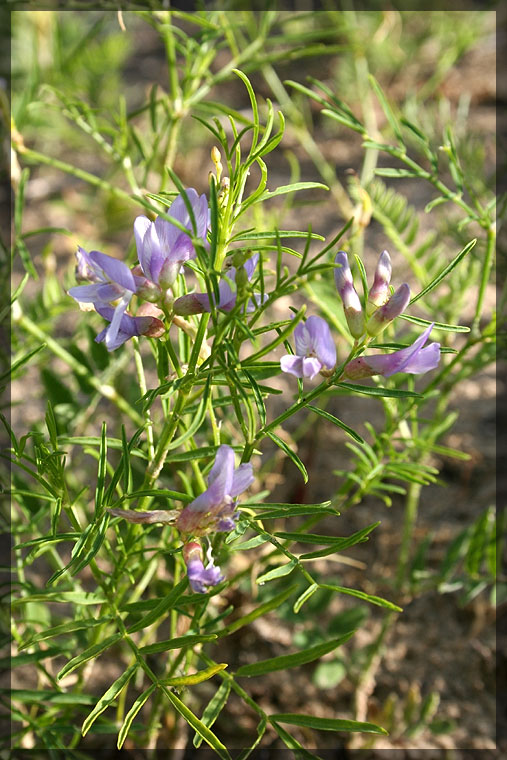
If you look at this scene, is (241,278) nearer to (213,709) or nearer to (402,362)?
(402,362)

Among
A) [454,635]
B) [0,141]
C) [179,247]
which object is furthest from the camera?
→ [454,635]

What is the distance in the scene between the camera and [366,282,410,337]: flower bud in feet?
1.95

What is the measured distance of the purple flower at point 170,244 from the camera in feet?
1.92

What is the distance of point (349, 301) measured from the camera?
625 millimetres

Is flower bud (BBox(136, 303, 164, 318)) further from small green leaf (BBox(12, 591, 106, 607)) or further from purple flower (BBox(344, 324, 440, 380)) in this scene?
small green leaf (BBox(12, 591, 106, 607))

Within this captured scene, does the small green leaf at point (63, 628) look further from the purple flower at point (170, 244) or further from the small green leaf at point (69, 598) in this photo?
the purple flower at point (170, 244)

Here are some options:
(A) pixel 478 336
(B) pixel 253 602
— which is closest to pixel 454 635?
(B) pixel 253 602

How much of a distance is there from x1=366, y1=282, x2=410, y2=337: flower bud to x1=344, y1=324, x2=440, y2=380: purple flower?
1.0 inches

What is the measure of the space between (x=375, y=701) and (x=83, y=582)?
0.54 m

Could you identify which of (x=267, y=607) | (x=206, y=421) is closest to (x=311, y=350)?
(x=267, y=607)

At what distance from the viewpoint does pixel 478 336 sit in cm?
94

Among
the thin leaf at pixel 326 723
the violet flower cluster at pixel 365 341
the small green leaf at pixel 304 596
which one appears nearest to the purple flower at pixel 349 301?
the violet flower cluster at pixel 365 341

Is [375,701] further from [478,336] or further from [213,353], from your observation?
[213,353]

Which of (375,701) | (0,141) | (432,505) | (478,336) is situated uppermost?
(0,141)
